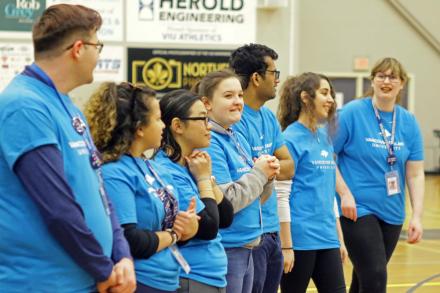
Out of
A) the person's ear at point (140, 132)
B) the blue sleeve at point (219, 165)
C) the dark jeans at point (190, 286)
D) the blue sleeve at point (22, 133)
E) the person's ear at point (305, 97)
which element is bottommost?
the dark jeans at point (190, 286)

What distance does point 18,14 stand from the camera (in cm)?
1280

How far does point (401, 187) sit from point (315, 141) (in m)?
0.91

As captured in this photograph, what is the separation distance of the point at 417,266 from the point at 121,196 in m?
6.61

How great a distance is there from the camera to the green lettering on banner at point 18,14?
12758mm

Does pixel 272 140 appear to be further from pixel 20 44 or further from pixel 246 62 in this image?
pixel 20 44

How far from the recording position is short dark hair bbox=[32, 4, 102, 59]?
108 inches

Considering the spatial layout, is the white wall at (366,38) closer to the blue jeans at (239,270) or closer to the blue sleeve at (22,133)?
the blue jeans at (239,270)

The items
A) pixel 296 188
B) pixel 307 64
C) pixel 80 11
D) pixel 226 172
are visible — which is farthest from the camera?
pixel 307 64

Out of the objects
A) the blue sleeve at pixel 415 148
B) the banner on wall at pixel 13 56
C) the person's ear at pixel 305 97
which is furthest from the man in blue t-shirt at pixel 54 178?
the banner on wall at pixel 13 56

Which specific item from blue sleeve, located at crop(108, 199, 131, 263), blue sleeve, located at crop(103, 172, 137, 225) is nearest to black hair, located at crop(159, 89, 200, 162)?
blue sleeve, located at crop(103, 172, 137, 225)

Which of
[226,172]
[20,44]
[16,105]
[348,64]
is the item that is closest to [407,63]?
[348,64]

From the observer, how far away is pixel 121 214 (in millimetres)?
3080

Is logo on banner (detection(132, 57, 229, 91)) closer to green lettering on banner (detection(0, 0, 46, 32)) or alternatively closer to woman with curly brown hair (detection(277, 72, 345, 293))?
green lettering on banner (detection(0, 0, 46, 32))

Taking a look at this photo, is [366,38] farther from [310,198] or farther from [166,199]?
[166,199]
